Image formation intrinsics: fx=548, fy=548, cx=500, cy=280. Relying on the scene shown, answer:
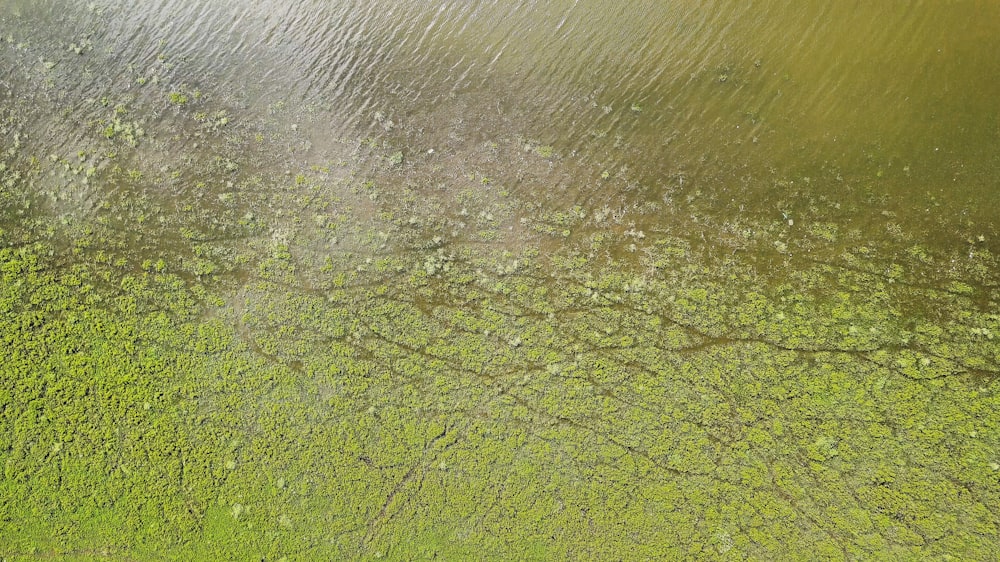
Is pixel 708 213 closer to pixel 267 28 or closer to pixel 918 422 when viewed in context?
pixel 918 422

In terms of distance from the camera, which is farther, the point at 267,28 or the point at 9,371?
the point at 267,28

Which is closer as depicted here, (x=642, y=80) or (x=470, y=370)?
Answer: (x=470, y=370)

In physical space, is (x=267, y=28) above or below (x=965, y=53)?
below

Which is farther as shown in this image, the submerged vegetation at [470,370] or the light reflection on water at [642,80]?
the light reflection on water at [642,80]

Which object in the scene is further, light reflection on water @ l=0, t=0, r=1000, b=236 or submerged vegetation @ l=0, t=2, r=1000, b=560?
light reflection on water @ l=0, t=0, r=1000, b=236

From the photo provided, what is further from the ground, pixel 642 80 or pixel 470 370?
pixel 642 80

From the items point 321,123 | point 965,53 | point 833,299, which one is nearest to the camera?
point 833,299

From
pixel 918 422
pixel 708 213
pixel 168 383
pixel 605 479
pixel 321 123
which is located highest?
pixel 708 213

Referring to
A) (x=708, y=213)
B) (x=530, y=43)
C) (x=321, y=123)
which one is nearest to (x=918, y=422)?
(x=708, y=213)
